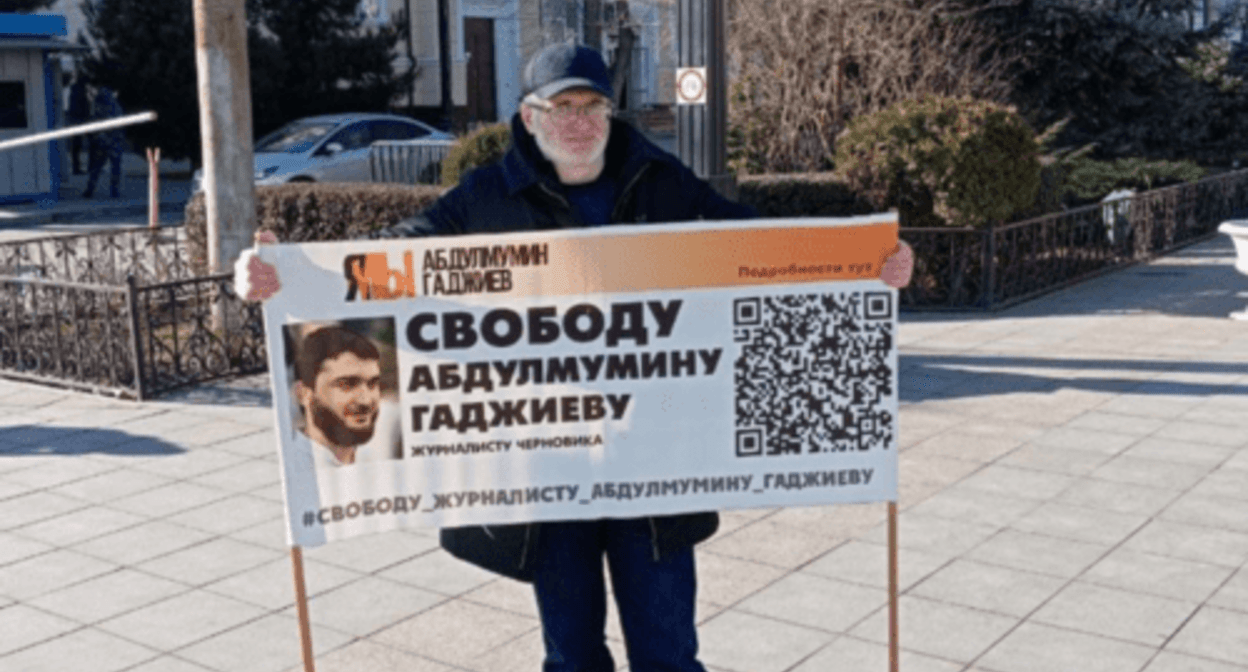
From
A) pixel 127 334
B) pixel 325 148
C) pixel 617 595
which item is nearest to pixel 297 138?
pixel 325 148

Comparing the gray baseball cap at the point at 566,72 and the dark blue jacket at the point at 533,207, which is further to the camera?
the dark blue jacket at the point at 533,207

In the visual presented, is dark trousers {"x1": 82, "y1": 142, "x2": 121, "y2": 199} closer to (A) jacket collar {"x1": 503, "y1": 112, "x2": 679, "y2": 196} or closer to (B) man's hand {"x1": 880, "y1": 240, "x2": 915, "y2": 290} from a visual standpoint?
(A) jacket collar {"x1": 503, "y1": 112, "x2": 679, "y2": 196}

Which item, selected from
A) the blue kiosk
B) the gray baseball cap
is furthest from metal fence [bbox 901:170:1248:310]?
the blue kiosk

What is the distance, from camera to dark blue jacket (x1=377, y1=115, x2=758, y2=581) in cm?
389

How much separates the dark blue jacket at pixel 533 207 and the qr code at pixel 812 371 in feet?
1.00

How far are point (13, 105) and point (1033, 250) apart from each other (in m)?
17.3

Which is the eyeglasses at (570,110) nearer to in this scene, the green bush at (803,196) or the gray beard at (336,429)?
the gray beard at (336,429)

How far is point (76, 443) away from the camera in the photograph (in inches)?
310

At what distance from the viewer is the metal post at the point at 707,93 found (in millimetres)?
9211

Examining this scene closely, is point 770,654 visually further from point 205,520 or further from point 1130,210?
point 1130,210

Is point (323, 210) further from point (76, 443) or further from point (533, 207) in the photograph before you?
point (533, 207)

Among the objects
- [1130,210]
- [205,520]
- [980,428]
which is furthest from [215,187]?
[1130,210]

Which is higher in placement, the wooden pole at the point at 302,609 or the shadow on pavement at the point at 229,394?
the wooden pole at the point at 302,609

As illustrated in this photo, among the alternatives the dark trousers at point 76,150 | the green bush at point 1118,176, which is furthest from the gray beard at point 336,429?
the dark trousers at point 76,150
